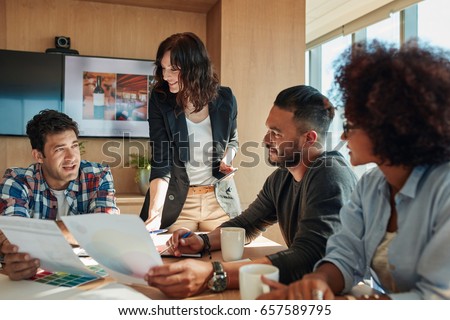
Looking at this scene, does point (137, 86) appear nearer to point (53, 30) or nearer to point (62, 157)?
point (53, 30)

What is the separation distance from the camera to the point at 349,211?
3.71 feet

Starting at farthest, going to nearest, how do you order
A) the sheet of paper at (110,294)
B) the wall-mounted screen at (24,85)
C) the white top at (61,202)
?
the wall-mounted screen at (24,85) → the white top at (61,202) → the sheet of paper at (110,294)

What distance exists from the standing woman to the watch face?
0.93 metres

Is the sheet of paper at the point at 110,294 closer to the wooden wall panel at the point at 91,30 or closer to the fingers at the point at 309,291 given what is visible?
the fingers at the point at 309,291

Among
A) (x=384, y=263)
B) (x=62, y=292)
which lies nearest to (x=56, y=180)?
(x=62, y=292)

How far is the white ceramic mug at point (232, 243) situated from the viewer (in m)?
1.29

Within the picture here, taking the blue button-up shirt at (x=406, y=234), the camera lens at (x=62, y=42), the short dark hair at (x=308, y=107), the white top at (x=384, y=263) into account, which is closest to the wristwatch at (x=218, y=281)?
the blue button-up shirt at (x=406, y=234)

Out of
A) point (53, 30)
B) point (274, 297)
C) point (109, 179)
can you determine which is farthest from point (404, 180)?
point (53, 30)

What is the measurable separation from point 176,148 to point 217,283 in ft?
3.88

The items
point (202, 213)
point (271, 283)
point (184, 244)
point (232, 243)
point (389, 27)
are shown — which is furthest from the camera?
point (389, 27)

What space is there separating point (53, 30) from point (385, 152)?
3.37 m

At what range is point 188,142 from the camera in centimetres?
211

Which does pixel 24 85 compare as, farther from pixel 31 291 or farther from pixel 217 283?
pixel 217 283

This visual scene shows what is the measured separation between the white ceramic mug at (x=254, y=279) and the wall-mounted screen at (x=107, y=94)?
9.85 ft
